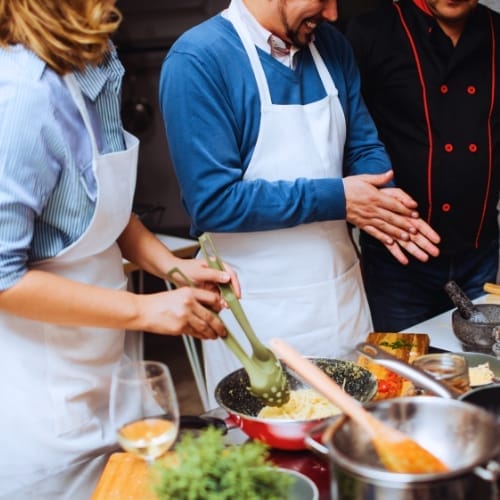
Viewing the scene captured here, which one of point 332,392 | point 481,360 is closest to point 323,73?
point 481,360

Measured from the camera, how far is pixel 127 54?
472 cm

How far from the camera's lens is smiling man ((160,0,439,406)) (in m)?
1.72

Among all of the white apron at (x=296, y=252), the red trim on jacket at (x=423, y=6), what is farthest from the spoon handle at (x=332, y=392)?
the red trim on jacket at (x=423, y=6)

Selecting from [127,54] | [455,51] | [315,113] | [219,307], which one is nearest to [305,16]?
[315,113]

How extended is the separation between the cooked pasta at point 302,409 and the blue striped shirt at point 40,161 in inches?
18.3

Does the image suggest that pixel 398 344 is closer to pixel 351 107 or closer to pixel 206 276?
pixel 206 276

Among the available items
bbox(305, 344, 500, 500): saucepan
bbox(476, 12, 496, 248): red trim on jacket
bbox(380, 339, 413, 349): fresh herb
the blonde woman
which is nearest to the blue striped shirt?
the blonde woman

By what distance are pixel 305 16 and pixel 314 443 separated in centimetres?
108

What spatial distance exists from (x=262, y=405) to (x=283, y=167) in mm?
713

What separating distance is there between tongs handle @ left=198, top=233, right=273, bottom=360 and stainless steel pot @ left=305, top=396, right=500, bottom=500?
369 millimetres

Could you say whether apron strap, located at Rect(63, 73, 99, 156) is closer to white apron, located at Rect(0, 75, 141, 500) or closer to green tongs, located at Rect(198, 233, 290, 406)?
white apron, located at Rect(0, 75, 141, 500)

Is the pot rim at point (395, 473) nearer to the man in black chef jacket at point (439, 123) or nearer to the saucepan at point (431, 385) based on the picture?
the saucepan at point (431, 385)

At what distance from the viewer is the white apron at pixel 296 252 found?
5.98 feet

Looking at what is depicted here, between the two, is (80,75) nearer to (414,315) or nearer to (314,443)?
(314,443)
